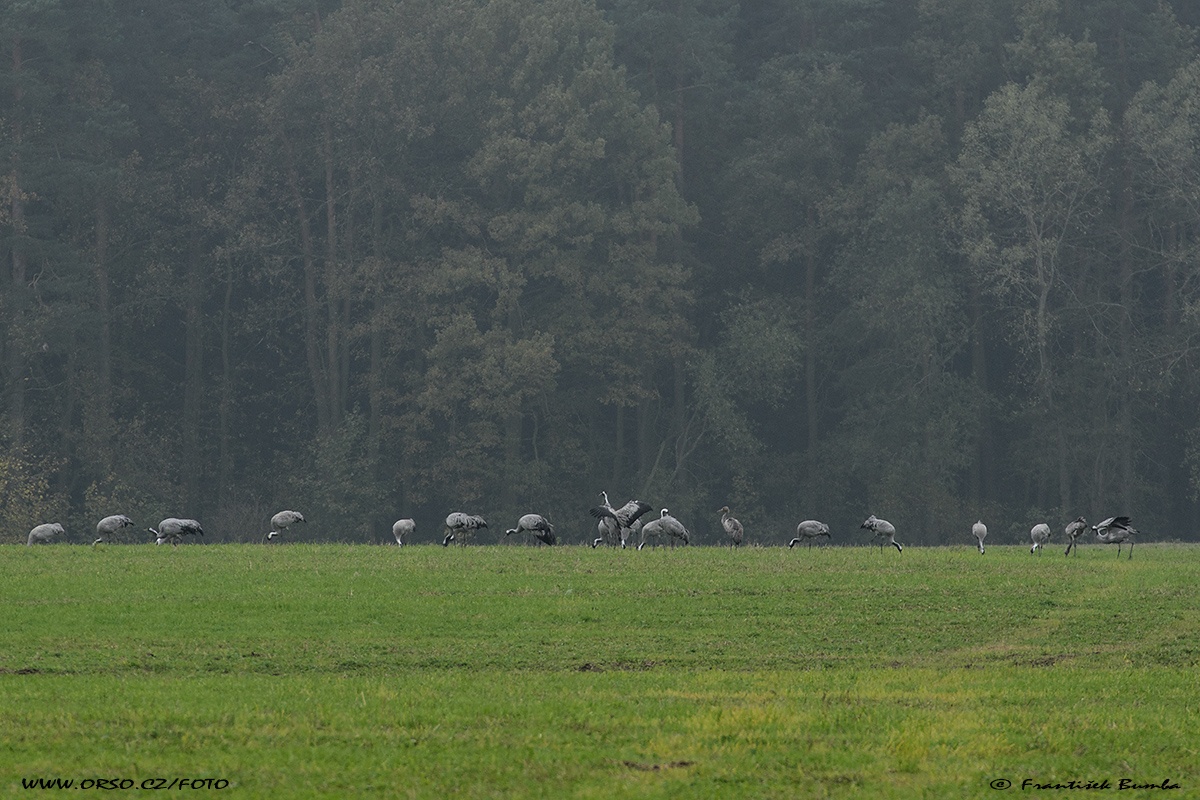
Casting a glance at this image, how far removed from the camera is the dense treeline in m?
62.7

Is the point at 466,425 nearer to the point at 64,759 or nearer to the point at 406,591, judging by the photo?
the point at 406,591

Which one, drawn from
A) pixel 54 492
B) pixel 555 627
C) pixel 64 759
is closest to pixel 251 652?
pixel 555 627

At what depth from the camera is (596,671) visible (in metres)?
21.1

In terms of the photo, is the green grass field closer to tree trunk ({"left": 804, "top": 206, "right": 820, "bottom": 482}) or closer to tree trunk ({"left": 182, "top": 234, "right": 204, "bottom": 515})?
tree trunk ({"left": 182, "top": 234, "right": 204, "bottom": 515})

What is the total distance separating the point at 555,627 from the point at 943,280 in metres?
43.2

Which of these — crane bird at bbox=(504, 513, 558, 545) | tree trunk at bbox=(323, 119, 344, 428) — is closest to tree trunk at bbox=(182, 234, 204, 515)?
tree trunk at bbox=(323, 119, 344, 428)

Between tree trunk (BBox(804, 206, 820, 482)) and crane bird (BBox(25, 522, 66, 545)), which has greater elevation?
tree trunk (BBox(804, 206, 820, 482))

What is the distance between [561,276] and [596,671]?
42.8 metres

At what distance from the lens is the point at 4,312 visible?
61312mm

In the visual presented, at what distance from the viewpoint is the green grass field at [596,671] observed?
14.9 m

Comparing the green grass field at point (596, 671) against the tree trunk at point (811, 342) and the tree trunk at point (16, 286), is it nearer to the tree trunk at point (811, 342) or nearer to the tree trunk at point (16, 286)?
the tree trunk at point (16, 286)

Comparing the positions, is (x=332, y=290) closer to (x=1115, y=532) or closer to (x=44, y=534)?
(x=44, y=534)

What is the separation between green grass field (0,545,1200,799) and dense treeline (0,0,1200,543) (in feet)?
98.8

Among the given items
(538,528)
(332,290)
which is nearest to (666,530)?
(538,528)
